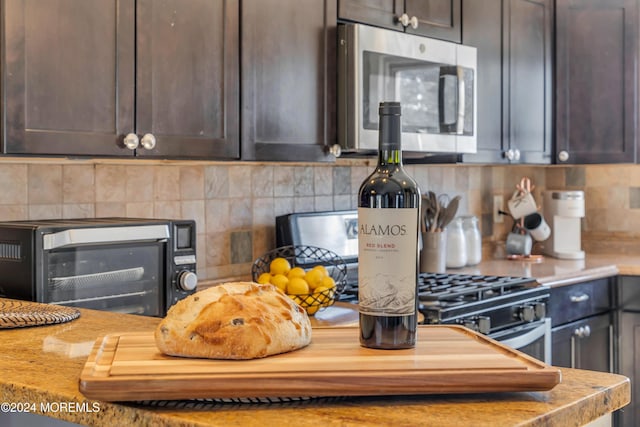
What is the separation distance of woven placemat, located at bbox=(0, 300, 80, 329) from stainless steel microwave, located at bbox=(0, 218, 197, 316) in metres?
0.17

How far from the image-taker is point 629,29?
12.2ft

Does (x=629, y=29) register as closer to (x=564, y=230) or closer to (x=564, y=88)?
(x=564, y=88)

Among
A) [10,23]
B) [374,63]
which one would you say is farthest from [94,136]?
[374,63]

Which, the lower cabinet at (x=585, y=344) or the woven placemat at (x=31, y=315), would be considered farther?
the lower cabinet at (x=585, y=344)

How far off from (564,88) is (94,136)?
2422 millimetres

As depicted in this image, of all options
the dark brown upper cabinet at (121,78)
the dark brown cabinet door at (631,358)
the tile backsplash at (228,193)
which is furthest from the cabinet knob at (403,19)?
the dark brown cabinet door at (631,358)

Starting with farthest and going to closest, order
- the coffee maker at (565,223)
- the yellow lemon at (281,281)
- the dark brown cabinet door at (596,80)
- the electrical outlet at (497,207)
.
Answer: the electrical outlet at (497,207) < the coffee maker at (565,223) < the dark brown cabinet door at (596,80) < the yellow lemon at (281,281)

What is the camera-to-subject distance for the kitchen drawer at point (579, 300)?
124 inches

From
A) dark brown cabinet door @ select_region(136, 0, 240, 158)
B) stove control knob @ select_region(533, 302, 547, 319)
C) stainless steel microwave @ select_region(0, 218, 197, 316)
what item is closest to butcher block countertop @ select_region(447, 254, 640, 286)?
stove control knob @ select_region(533, 302, 547, 319)

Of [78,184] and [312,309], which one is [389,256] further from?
[78,184]

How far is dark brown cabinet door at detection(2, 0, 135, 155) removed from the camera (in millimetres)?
1800

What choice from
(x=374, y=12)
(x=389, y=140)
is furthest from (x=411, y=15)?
(x=389, y=140)

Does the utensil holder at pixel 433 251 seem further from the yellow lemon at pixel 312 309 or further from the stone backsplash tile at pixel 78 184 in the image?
the stone backsplash tile at pixel 78 184

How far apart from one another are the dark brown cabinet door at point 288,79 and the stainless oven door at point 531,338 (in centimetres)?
84
